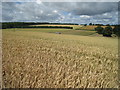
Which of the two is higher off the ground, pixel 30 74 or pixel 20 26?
pixel 20 26

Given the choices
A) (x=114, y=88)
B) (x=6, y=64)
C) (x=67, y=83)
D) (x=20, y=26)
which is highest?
(x=20, y=26)

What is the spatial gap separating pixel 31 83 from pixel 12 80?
0.68m

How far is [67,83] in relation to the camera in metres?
3.20

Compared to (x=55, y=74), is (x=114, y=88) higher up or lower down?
lower down

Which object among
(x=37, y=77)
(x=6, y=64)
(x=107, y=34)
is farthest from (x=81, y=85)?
(x=107, y=34)

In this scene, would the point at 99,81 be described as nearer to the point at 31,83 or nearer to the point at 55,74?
the point at 55,74

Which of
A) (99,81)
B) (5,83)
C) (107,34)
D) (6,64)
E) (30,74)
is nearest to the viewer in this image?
(5,83)

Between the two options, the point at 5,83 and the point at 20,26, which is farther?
the point at 20,26

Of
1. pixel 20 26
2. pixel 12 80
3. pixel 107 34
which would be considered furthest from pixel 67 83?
pixel 20 26

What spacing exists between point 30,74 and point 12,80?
62cm

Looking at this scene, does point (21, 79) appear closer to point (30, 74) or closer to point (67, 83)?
point (30, 74)

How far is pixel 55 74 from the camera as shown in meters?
3.65

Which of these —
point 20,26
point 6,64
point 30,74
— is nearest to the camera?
point 30,74

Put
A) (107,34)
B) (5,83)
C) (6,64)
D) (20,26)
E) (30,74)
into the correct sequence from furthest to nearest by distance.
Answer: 1. (20,26)
2. (107,34)
3. (6,64)
4. (30,74)
5. (5,83)
